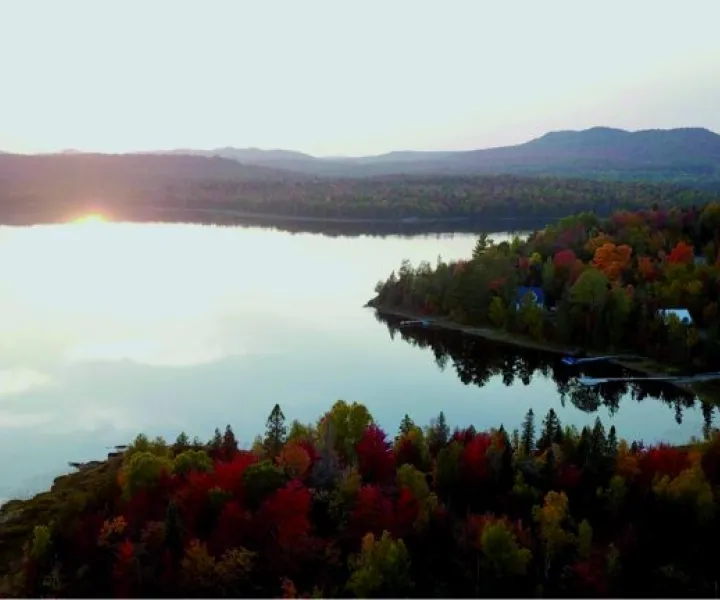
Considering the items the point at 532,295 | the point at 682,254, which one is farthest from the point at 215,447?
the point at 682,254

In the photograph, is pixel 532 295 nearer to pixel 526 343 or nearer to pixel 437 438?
pixel 526 343

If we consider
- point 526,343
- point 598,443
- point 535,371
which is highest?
point 598,443

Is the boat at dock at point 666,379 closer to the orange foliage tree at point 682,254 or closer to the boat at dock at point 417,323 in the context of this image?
the boat at dock at point 417,323

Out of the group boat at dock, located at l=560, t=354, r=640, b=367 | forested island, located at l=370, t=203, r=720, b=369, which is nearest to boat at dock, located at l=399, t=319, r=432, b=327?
forested island, located at l=370, t=203, r=720, b=369

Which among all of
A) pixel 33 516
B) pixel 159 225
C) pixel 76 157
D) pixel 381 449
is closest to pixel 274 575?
pixel 381 449

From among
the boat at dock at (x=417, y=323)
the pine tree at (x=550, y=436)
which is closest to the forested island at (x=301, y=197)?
the boat at dock at (x=417, y=323)
